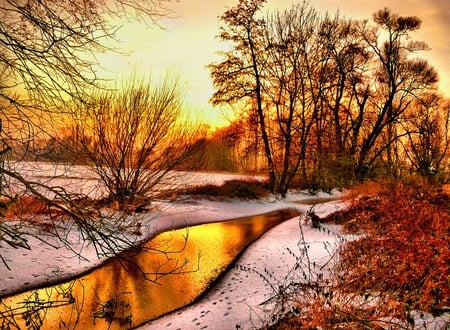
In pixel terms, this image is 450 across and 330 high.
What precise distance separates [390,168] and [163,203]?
17.0m

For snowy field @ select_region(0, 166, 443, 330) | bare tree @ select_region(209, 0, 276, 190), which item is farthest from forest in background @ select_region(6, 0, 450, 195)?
snowy field @ select_region(0, 166, 443, 330)

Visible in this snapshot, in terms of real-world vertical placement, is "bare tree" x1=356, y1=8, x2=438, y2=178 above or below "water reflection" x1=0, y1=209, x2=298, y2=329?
above

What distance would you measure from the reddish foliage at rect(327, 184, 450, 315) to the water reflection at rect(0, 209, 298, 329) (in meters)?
2.93

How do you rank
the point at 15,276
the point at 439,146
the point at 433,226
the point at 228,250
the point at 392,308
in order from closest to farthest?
the point at 392,308 < the point at 433,226 < the point at 15,276 < the point at 228,250 < the point at 439,146

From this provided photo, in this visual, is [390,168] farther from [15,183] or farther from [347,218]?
[15,183]

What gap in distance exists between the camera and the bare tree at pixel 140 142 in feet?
45.5

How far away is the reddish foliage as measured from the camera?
15.7 ft

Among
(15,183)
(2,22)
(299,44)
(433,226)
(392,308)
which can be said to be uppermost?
(299,44)

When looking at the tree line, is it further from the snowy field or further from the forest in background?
the snowy field

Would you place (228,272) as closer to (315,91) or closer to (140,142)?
(140,142)

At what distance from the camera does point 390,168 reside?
2609 cm

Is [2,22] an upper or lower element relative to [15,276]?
upper

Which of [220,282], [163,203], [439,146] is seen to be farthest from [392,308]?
[439,146]

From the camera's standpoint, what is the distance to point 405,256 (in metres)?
5.94
